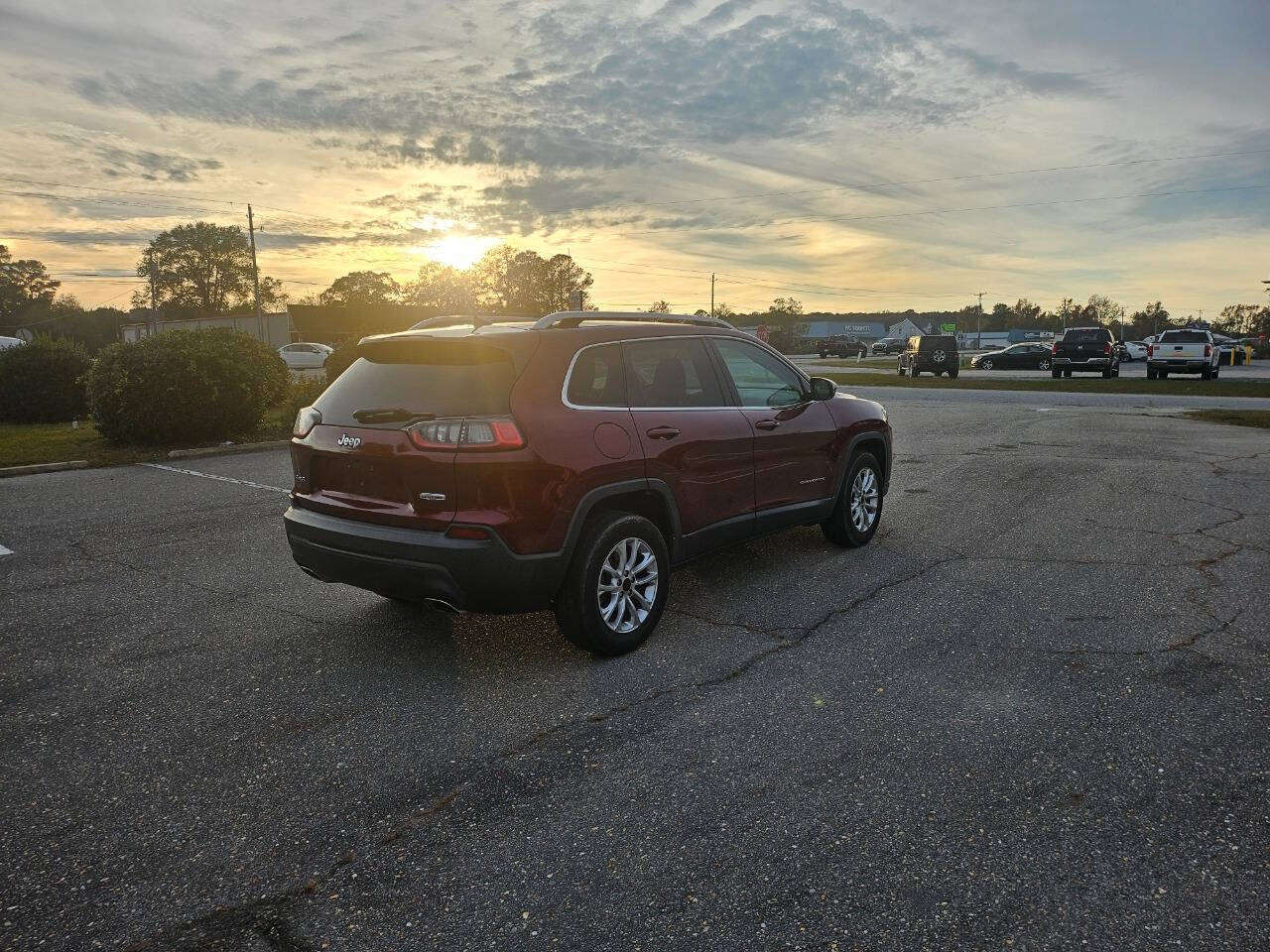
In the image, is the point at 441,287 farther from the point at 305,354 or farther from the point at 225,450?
the point at 225,450

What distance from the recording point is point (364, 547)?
4.19 m

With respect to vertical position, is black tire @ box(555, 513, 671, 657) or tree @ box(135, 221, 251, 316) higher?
tree @ box(135, 221, 251, 316)

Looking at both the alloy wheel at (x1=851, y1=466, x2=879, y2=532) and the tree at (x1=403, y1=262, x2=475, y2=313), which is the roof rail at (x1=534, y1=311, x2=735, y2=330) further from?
the tree at (x1=403, y1=262, x2=475, y2=313)

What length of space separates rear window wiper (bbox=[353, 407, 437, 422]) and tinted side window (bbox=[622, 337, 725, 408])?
1.16m

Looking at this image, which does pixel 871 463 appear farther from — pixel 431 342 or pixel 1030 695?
pixel 431 342

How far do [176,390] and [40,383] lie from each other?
22.0ft

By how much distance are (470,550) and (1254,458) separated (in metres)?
11.2

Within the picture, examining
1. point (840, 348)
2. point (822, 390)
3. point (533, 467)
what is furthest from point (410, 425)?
point (840, 348)

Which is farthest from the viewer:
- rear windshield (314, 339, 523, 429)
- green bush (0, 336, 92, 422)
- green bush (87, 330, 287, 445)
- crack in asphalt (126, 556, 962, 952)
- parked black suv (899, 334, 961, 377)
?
parked black suv (899, 334, 961, 377)

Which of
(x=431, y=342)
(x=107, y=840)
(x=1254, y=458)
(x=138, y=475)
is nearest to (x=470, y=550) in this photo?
(x=431, y=342)

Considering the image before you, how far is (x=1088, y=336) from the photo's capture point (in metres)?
32.0

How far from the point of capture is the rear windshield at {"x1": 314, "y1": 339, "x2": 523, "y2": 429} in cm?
410

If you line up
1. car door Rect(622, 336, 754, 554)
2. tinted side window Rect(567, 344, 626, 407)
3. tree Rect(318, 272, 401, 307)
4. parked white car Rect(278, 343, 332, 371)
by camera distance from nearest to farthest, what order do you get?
tinted side window Rect(567, 344, 626, 407) → car door Rect(622, 336, 754, 554) → parked white car Rect(278, 343, 332, 371) → tree Rect(318, 272, 401, 307)

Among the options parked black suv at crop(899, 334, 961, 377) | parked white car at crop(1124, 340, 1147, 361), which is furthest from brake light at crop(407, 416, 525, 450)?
parked white car at crop(1124, 340, 1147, 361)
